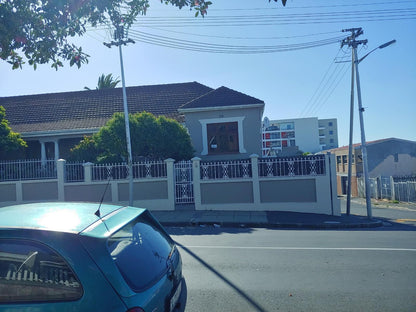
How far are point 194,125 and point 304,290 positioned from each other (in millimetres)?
12659

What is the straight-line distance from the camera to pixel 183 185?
12.3m

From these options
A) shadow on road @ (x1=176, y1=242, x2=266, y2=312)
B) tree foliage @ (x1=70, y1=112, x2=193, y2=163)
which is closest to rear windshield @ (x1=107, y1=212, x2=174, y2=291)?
shadow on road @ (x1=176, y1=242, x2=266, y2=312)

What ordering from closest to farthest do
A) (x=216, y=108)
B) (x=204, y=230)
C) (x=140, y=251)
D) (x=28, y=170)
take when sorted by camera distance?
(x=140, y=251) < (x=204, y=230) < (x=28, y=170) < (x=216, y=108)

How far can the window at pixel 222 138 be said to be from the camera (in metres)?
16.1

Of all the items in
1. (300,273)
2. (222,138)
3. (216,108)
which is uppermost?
(216,108)

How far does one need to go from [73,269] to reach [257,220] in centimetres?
894

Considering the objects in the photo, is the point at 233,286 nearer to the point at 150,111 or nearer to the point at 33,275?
the point at 33,275

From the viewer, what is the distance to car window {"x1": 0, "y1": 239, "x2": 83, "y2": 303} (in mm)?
1927

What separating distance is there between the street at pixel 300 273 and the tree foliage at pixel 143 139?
5.77m

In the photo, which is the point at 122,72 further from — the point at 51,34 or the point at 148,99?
the point at 148,99

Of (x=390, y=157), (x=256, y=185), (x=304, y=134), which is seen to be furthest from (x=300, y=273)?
(x=304, y=134)

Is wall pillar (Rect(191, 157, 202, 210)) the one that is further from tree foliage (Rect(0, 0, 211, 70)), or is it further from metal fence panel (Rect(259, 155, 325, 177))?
tree foliage (Rect(0, 0, 211, 70))

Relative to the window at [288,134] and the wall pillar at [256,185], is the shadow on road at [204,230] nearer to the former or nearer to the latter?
the wall pillar at [256,185]

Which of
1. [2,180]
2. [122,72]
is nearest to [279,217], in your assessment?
[122,72]
